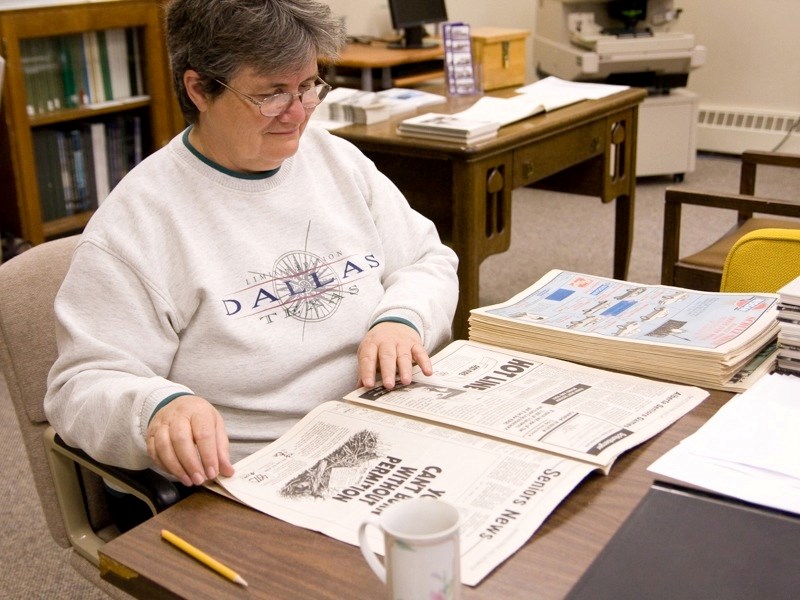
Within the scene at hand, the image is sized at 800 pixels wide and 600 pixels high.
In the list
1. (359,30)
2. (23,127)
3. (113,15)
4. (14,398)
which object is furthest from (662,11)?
(14,398)

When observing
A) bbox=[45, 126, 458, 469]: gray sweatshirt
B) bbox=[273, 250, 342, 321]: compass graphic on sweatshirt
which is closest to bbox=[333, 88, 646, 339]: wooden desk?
bbox=[45, 126, 458, 469]: gray sweatshirt

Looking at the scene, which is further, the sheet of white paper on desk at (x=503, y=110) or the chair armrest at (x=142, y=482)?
the sheet of white paper on desk at (x=503, y=110)

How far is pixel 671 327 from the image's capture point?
1.16 meters

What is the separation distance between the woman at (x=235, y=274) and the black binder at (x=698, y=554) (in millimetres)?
400

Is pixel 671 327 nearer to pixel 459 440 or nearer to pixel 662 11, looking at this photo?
pixel 459 440

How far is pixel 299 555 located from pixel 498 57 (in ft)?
7.92

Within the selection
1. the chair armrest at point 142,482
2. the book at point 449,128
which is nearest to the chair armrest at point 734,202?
the book at point 449,128

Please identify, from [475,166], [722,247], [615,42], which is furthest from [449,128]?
[615,42]

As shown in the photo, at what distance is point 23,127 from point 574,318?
2.28m

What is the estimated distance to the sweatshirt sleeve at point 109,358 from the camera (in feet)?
3.36

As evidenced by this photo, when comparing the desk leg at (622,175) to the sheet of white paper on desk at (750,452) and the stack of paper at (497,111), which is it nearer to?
the stack of paper at (497,111)

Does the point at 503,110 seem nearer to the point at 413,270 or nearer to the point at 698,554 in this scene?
the point at 413,270

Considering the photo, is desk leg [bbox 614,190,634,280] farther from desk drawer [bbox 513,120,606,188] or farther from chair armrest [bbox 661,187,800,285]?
chair armrest [bbox 661,187,800,285]

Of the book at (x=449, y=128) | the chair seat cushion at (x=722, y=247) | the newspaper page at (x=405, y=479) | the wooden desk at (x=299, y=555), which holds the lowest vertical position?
the chair seat cushion at (x=722, y=247)
